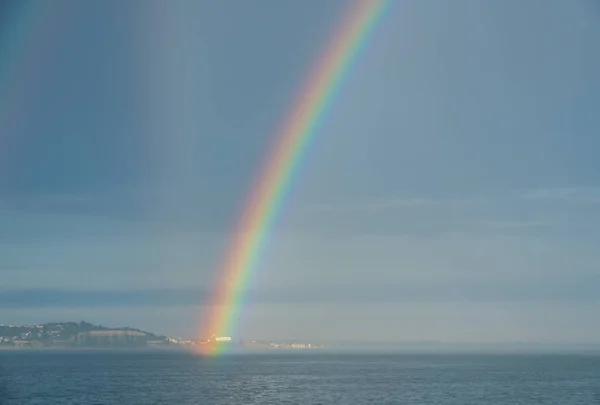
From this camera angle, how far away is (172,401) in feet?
323

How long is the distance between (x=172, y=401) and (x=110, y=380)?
51.6 m

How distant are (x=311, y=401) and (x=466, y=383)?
4595 centimetres

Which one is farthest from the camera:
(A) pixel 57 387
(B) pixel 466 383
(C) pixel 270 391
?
(B) pixel 466 383

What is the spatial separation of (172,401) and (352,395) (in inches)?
944

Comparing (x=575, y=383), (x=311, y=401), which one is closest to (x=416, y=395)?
(x=311, y=401)

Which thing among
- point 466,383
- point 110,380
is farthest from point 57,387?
point 466,383

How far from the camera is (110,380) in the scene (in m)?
146

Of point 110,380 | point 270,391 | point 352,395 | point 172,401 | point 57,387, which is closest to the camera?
point 172,401

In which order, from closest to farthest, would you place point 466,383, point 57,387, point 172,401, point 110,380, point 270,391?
point 172,401
point 270,391
point 57,387
point 466,383
point 110,380

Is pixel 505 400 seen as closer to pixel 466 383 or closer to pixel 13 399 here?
pixel 466 383

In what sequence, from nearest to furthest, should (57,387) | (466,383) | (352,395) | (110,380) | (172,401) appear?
(172,401)
(352,395)
(57,387)
(466,383)
(110,380)

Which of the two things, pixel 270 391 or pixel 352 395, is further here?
pixel 270 391

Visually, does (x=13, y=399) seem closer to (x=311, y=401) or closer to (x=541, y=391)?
(x=311, y=401)

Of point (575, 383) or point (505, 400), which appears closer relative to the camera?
point (505, 400)
